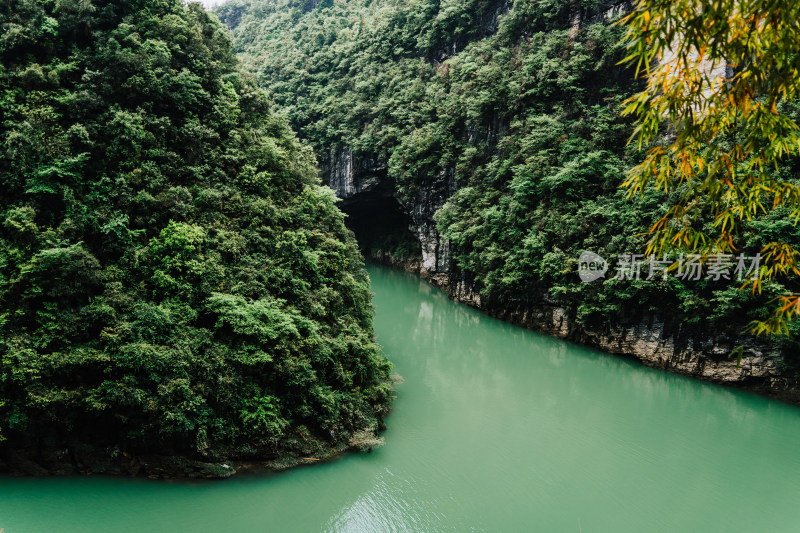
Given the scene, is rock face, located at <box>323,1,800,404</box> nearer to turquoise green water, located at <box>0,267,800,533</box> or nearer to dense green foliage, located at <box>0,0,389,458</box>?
turquoise green water, located at <box>0,267,800,533</box>

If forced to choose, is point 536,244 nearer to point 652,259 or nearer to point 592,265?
point 592,265

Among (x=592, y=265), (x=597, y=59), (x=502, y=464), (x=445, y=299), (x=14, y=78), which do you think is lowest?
(x=502, y=464)

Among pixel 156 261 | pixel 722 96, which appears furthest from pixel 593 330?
pixel 722 96

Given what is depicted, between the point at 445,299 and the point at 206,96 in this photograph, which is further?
the point at 445,299

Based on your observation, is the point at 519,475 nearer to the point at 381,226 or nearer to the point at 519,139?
the point at 519,139

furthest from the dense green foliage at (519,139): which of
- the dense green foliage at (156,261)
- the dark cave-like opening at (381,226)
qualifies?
the dense green foliage at (156,261)

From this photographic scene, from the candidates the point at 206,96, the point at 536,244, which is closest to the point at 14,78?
the point at 206,96

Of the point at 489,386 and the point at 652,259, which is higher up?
the point at 652,259
